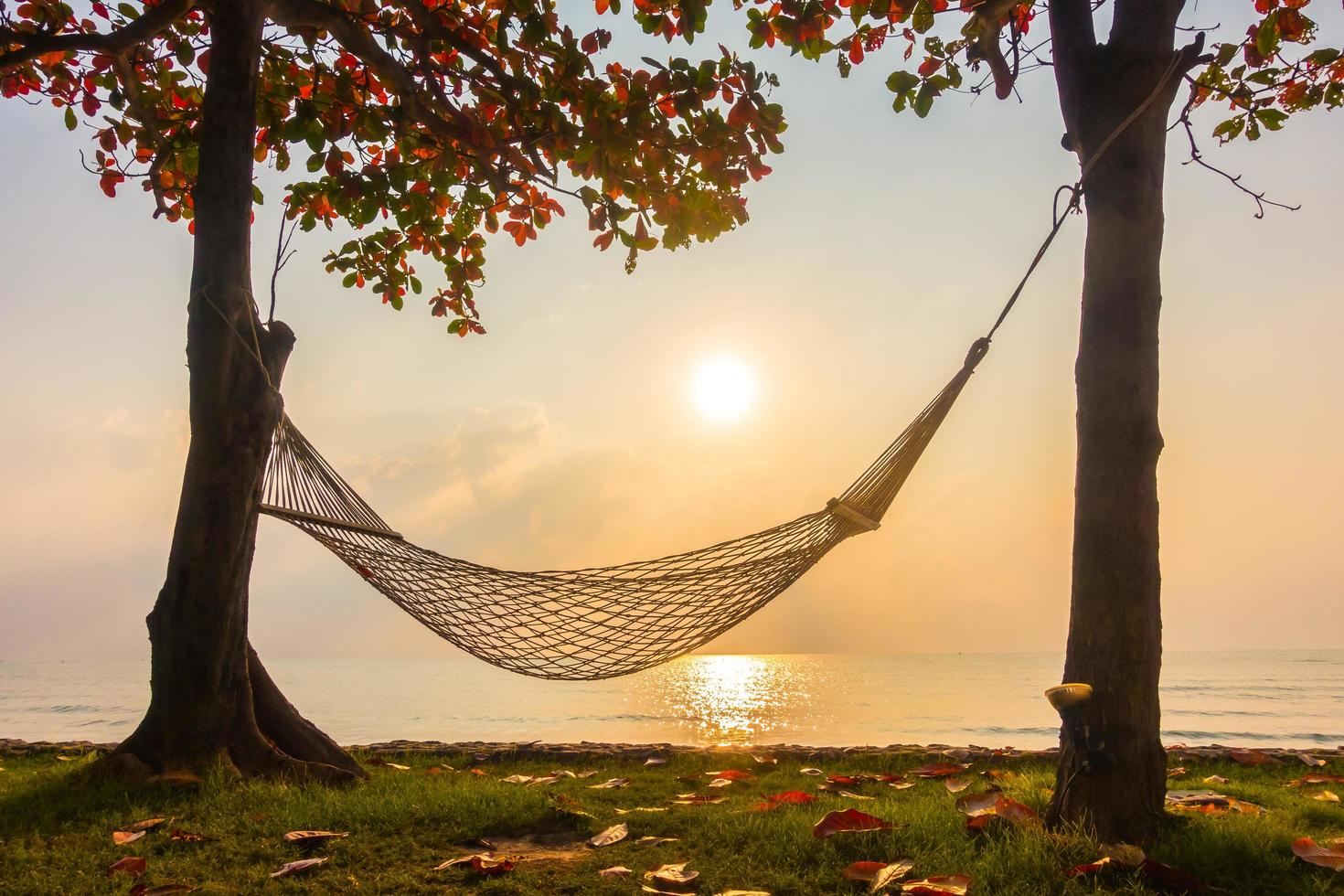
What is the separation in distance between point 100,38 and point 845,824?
12.5ft

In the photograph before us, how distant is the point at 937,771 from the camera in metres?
3.32

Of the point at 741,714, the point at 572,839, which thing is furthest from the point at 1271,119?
the point at 741,714

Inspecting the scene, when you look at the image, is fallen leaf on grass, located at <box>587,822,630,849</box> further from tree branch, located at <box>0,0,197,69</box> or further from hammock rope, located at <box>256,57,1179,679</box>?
tree branch, located at <box>0,0,197,69</box>

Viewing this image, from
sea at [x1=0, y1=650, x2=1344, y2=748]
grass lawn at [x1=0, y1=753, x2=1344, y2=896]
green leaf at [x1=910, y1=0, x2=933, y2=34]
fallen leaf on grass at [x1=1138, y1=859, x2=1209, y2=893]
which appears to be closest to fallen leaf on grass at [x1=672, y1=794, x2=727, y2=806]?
grass lawn at [x1=0, y1=753, x2=1344, y2=896]

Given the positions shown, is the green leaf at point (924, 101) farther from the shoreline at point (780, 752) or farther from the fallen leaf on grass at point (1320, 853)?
the shoreline at point (780, 752)

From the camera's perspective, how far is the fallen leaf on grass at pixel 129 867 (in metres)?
1.84

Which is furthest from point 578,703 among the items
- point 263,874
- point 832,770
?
point 263,874

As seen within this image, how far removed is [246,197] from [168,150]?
4.57ft

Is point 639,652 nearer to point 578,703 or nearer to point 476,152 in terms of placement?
point 476,152

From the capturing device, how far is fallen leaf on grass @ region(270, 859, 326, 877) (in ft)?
6.05

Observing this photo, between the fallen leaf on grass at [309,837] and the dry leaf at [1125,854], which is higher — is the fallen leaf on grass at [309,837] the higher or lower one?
the lower one

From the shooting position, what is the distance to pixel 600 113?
3.46 meters

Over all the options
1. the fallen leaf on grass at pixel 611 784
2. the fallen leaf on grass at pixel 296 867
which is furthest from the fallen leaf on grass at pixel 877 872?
the fallen leaf on grass at pixel 611 784

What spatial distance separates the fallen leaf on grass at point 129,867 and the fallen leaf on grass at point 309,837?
1.00 feet
